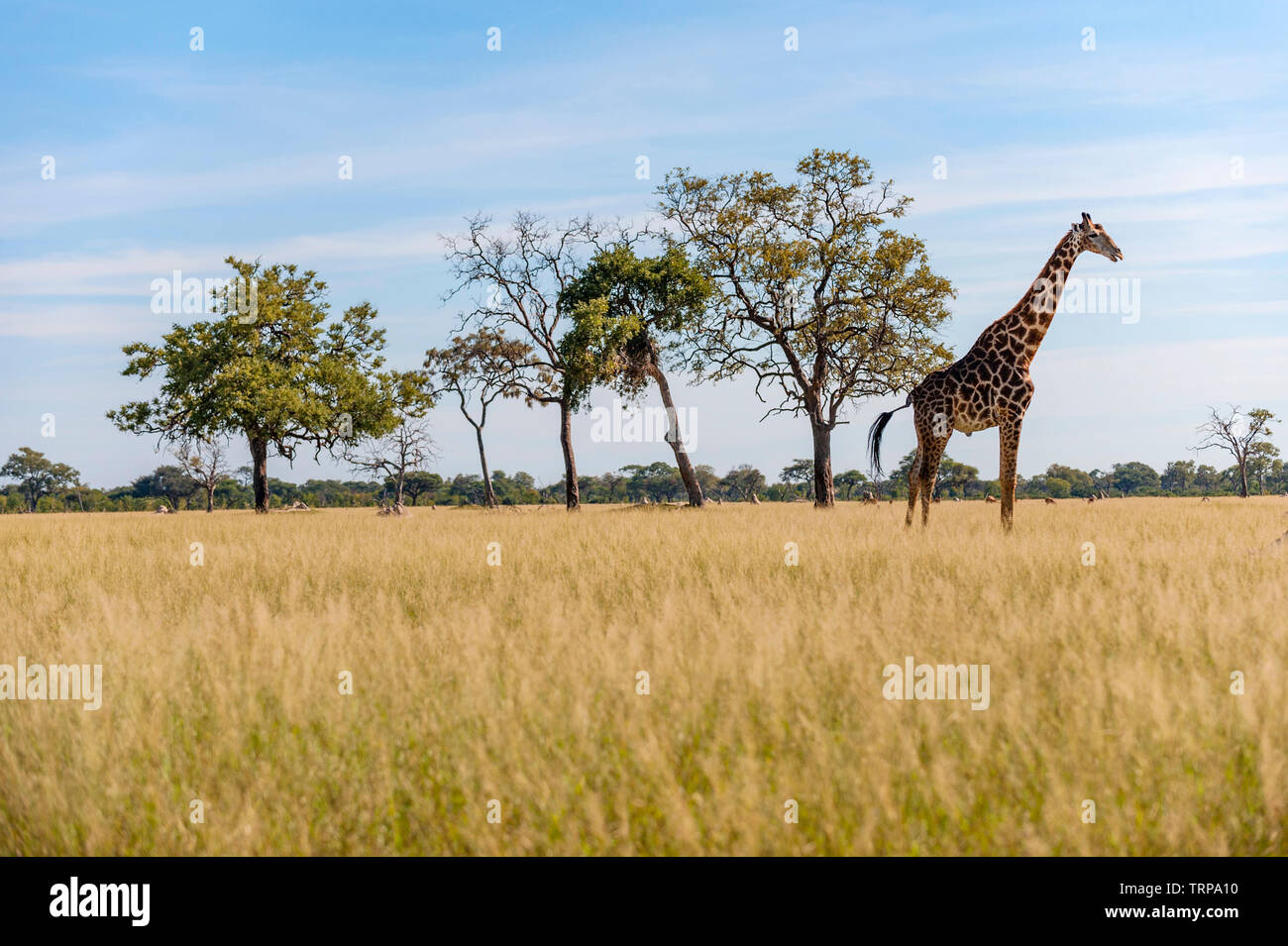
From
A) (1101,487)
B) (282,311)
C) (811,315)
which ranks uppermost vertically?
(282,311)

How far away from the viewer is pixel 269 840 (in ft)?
14.0

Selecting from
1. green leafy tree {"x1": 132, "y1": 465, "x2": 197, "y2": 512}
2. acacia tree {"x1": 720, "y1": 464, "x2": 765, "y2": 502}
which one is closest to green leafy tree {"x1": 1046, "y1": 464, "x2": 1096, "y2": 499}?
acacia tree {"x1": 720, "y1": 464, "x2": 765, "y2": 502}

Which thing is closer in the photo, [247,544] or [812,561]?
[812,561]

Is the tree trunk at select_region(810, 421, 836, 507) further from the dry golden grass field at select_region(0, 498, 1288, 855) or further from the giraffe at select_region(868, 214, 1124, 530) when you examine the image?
the dry golden grass field at select_region(0, 498, 1288, 855)

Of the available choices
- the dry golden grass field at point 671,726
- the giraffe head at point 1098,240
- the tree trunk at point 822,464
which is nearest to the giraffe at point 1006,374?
the giraffe head at point 1098,240

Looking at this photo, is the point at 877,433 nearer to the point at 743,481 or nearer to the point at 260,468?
the point at 260,468

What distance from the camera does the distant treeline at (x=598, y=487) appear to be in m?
92.6

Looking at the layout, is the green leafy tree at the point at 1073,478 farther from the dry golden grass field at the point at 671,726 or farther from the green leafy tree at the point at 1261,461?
the dry golden grass field at the point at 671,726

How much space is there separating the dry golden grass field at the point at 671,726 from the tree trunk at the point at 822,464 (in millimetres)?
22209
